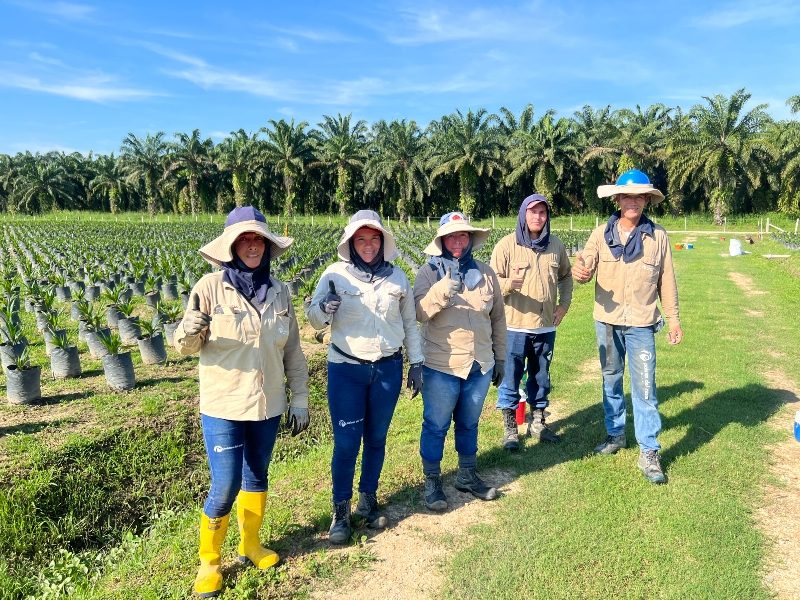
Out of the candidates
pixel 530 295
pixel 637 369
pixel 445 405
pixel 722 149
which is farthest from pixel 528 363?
pixel 722 149

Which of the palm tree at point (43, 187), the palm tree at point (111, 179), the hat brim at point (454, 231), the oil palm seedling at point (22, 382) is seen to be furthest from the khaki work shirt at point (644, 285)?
the palm tree at point (43, 187)

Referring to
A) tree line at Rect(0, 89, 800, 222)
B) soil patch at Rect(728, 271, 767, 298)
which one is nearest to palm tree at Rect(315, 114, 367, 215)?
tree line at Rect(0, 89, 800, 222)

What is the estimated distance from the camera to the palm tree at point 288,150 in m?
40.1

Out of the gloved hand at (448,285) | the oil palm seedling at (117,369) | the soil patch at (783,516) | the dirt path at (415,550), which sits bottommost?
the soil patch at (783,516)

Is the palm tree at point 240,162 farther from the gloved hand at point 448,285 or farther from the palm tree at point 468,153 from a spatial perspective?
the gloved hand at point 448,285

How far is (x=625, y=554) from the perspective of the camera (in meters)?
2.99

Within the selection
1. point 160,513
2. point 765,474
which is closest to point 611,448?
point 765,474

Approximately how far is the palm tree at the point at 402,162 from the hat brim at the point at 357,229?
119 feet

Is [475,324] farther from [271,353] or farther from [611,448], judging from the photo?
[611,448]

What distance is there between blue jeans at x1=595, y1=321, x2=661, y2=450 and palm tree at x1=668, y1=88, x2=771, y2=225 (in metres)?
33.0

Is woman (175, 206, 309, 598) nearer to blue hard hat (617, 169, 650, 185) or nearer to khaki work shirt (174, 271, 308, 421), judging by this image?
khaki work shirt (174, 271, 308, 421)

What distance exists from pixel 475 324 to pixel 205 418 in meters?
1.63

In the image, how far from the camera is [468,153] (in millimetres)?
36906

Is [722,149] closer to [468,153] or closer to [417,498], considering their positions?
[468,153]
